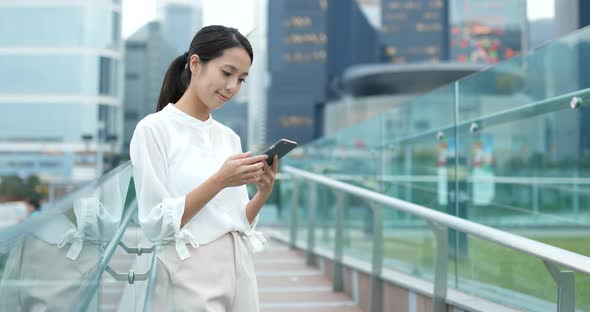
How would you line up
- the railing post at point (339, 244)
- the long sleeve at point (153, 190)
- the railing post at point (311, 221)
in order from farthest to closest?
the railing post at point (311, 221)
the railing post at point (339, 244)
the long sleeve at point (153, 190)

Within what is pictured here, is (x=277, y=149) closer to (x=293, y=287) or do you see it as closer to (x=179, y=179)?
(x=179, y=179)

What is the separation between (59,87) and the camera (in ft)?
66.1

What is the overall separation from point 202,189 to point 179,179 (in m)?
0.11

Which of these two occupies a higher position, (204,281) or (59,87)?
(59,87)

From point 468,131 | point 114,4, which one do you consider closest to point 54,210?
point 468,131

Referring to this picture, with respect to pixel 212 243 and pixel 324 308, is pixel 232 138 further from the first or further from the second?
pixel 324 308

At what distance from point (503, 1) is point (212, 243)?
402ft

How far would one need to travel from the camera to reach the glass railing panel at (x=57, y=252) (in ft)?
3.98

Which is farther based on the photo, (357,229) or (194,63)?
(357,229)

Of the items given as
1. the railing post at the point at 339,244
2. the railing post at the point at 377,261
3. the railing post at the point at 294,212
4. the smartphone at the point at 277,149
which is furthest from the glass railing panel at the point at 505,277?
the railing post at the point at 294,212

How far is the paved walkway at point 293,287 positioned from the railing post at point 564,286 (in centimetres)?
235

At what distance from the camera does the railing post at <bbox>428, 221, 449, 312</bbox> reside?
3271mm

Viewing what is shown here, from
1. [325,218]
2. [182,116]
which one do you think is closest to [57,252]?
[182,116]

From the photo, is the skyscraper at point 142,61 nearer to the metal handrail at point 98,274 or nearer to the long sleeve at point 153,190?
the metal handrail at point 98,274
